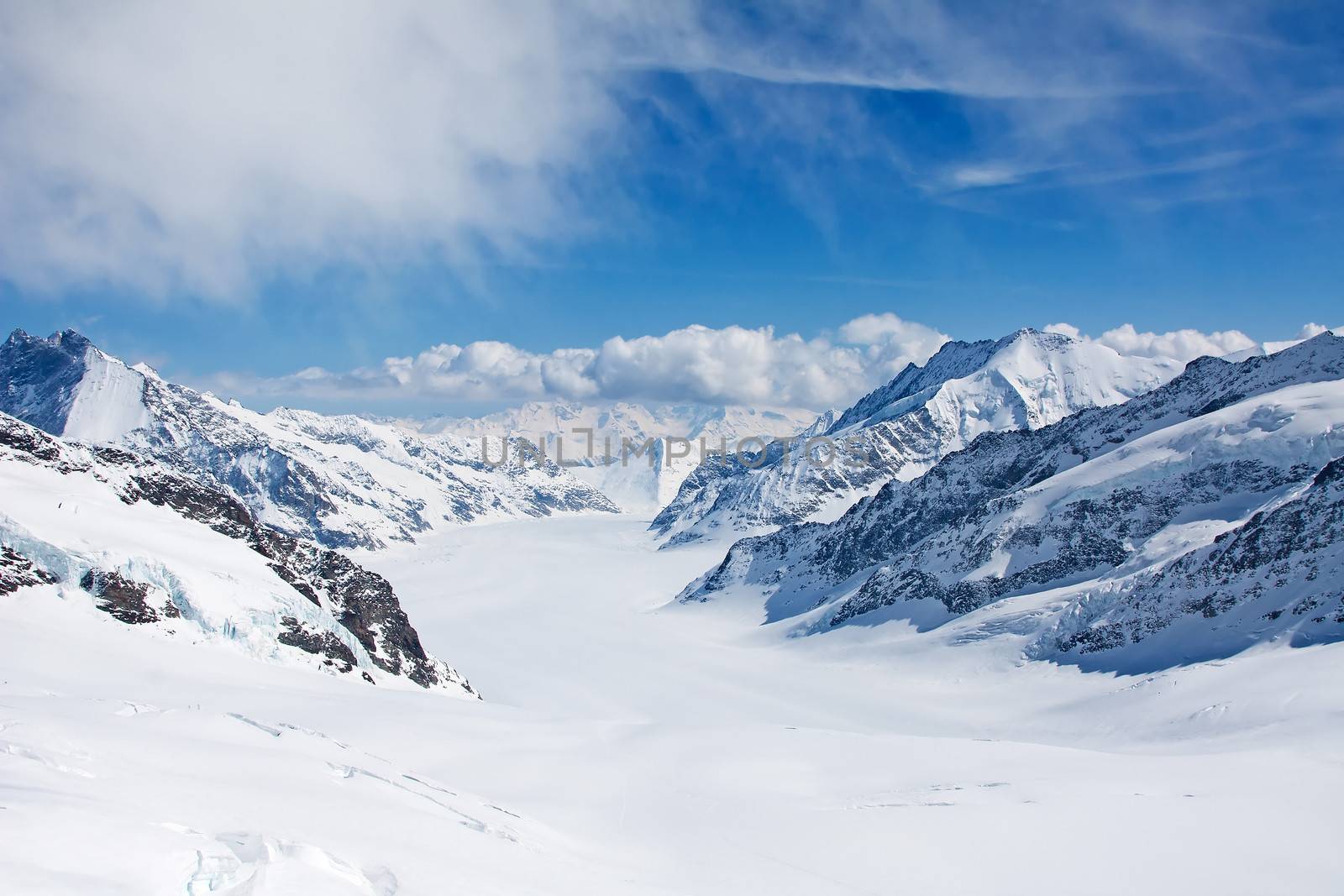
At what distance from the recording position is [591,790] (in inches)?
1233

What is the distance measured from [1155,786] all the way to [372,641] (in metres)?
53.3

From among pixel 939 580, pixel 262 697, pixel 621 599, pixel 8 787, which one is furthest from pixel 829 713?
pixel 621 599

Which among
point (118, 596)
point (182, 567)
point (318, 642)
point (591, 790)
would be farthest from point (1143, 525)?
point (118, 596)

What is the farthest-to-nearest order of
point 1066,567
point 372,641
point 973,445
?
point 973,445 → point 1066,567 → point 372,641

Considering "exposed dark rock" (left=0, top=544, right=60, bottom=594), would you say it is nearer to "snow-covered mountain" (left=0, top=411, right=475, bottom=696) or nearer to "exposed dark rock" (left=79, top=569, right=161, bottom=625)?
"snow-covered mountain" (left=0, top=411, right=475, bottom=696)

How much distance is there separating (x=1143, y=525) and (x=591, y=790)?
3299 inches

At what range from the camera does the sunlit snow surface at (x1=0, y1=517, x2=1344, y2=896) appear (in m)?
13.9

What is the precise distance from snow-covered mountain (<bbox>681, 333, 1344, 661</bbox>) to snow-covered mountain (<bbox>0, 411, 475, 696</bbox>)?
65930mm

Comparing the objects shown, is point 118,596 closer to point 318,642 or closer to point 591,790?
point 318,642

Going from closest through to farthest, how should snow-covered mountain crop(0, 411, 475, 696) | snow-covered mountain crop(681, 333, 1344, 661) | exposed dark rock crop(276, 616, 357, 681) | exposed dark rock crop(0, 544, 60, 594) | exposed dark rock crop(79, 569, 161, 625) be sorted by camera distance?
exposed dark rock crop(0, 544, 60, 594)
exposed dark rock crop(79, 569, 161, 625)
snow-covered mountain crop(0, 411, 475, 696)
exposed dark rock crop(276, 616, 357, 681)
snow-covered mountain crop(681, 333, 1344, 661)

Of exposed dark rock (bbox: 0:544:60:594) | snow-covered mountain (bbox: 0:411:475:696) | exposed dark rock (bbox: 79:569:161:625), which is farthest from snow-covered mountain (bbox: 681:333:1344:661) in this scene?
exposed dark rock (bbox: 0:544:60:594)

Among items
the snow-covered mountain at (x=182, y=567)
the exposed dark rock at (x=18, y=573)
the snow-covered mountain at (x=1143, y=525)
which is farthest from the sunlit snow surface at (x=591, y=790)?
the snow-covered mountain at (x=1143, y=525)

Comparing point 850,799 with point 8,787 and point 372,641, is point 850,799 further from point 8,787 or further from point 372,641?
point 372,641

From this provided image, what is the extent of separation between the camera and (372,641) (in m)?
61.1
